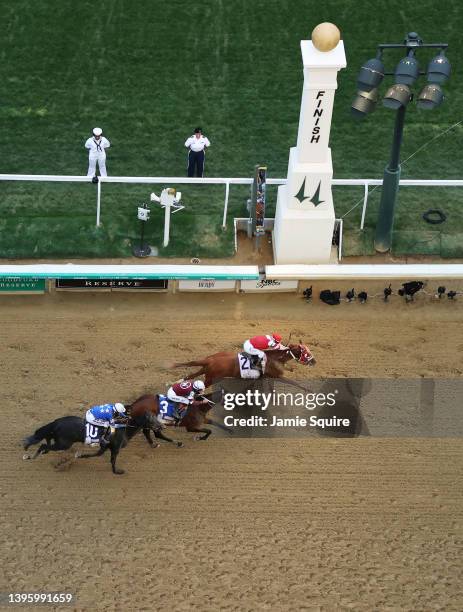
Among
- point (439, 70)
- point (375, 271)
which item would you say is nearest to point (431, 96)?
point (439, 70)

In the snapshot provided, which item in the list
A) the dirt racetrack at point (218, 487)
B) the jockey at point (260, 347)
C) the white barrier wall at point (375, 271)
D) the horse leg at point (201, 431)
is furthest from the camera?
the white barrier wall at point (375, 271)

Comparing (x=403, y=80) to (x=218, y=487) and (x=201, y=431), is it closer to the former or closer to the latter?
(x=201, y=431)

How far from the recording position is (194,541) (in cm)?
1191

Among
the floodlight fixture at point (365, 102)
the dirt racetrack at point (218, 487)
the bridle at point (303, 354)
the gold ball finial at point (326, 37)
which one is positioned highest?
the gold ball finial at point (326, 37)

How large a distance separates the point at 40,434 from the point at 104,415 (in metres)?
0.78

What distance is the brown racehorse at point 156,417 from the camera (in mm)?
12312

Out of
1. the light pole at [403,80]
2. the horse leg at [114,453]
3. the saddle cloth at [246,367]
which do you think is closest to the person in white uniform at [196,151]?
the light pole at [403,80]

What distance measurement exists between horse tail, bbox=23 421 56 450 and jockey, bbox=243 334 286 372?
243cm

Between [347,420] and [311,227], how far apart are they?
9.52ft

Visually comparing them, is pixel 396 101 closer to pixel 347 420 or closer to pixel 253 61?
pixel 347 420

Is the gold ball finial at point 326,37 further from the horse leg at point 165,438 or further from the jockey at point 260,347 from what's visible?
the horse leg at point 165,438

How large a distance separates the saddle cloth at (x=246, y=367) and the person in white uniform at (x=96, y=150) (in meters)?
4.31

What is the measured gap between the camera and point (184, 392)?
12367mm

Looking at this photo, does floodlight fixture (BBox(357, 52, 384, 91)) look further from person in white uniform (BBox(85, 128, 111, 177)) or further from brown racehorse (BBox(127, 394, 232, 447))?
brown racehorse (BBox(127, 394, 232, 447))
